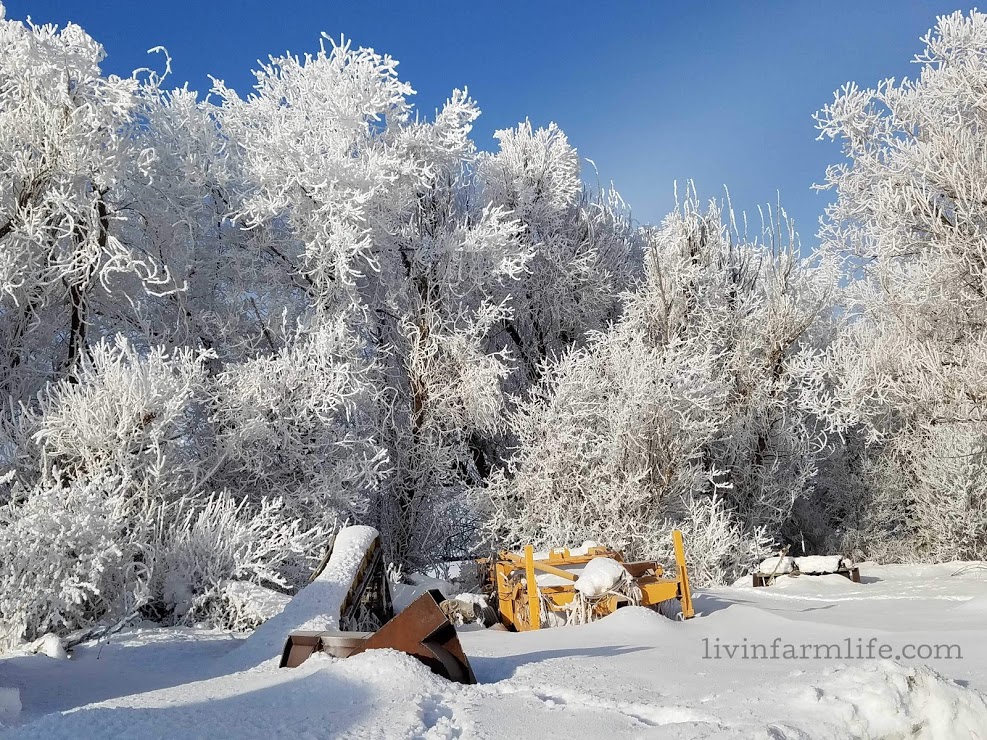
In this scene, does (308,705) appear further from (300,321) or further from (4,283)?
(300,321)

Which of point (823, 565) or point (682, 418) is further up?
point (682, 418)

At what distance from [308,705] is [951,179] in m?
13.1

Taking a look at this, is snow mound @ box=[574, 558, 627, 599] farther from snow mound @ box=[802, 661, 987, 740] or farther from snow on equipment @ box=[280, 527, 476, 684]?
snow mound @ box=[802, 661, 987, 740]

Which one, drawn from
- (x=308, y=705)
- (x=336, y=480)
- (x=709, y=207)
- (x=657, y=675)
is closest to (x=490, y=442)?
(x=336, y=480)

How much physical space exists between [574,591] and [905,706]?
5165mm

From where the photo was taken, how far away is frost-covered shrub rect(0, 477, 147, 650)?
701 centimetres

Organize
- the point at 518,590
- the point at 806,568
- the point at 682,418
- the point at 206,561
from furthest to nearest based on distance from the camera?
the point at 682,418
the point at 806,568
the point at 206,561
the point at 518,590

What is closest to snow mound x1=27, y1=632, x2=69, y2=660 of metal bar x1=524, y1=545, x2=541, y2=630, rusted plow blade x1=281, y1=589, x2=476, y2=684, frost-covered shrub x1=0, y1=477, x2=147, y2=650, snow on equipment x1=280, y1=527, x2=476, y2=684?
frost-covered shrub x1=0, y1=477, x2=147, y2=650

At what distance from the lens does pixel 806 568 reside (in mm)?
12422

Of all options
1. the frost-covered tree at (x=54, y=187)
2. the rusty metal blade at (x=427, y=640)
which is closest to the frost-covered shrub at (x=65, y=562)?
the frost-covered tree at (x=54, y=187)

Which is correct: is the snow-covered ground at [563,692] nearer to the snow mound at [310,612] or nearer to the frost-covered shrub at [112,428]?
the snow mound at [310,612]

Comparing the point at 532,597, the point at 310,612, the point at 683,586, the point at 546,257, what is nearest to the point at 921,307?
the point at 546,257

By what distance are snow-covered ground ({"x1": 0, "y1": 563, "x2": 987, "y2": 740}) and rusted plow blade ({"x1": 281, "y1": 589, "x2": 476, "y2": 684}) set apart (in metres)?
0.13

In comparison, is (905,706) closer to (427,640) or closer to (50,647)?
(427,640)
